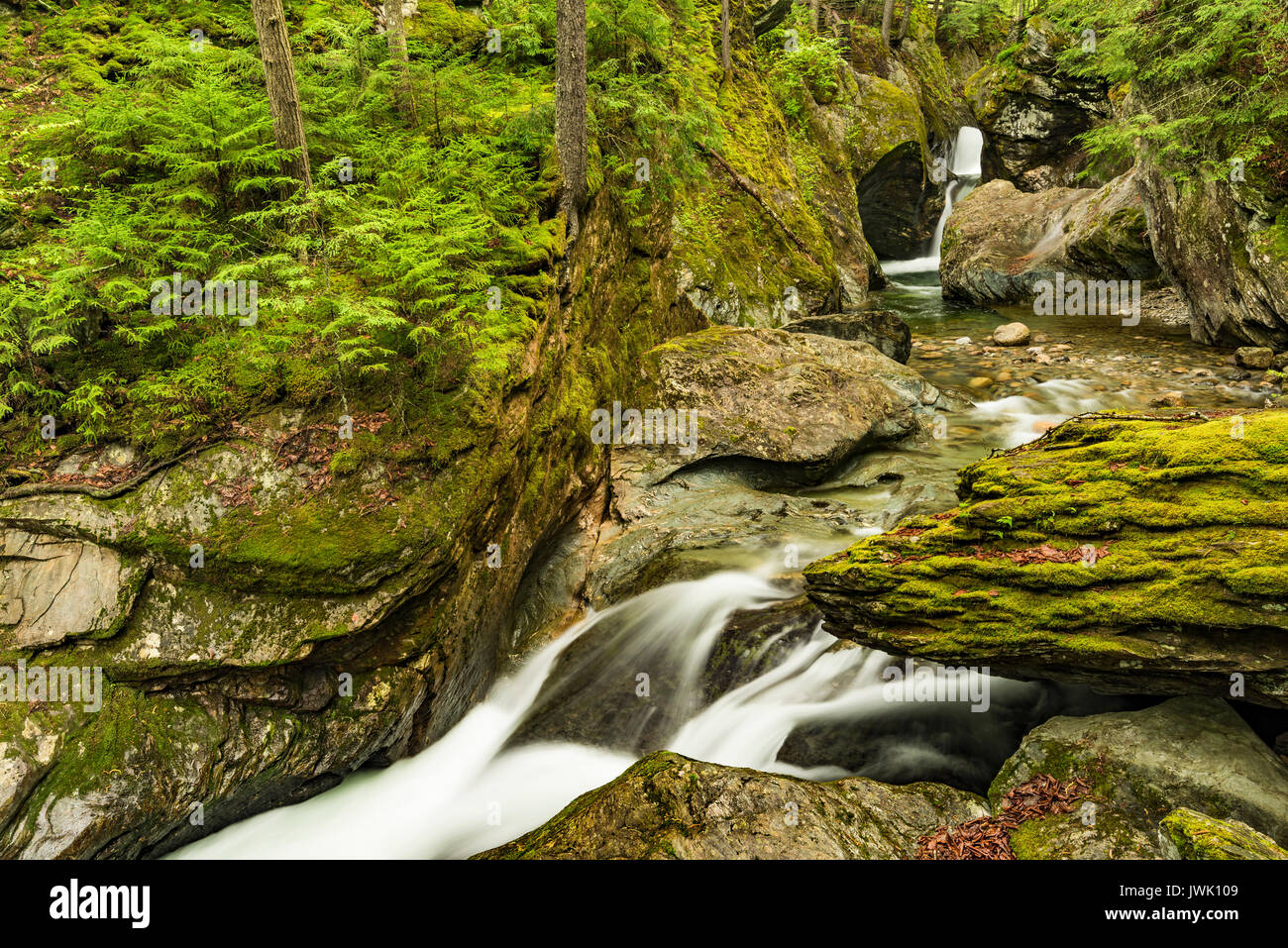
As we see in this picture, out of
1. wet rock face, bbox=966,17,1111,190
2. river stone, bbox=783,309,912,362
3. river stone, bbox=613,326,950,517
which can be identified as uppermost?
wet rock face, bbox=966,17,1111,190

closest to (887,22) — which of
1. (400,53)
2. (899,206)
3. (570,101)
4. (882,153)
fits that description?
(899,206)

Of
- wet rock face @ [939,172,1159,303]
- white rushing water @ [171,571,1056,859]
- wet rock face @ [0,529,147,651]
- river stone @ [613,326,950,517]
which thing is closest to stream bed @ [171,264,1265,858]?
white rushing water @ [171,571,1056,859]

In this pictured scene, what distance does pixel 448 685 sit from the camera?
20.9ft

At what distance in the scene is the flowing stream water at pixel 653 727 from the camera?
5.71 m

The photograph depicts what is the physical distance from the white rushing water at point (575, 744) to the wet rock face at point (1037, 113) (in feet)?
85.3

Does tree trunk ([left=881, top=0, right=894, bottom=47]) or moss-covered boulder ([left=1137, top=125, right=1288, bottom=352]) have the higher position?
tree trunk ([left=881, top=0, right=894, bottom=47])

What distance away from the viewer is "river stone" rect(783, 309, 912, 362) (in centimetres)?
1388

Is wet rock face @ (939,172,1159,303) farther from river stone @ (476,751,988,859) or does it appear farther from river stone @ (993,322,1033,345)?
river stone @ (476,751,988,859)

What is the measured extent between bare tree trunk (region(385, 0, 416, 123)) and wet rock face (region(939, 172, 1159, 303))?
1779cm

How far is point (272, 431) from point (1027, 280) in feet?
71.3

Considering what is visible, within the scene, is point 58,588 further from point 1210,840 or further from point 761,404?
point 761,404

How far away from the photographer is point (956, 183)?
2870 cm
